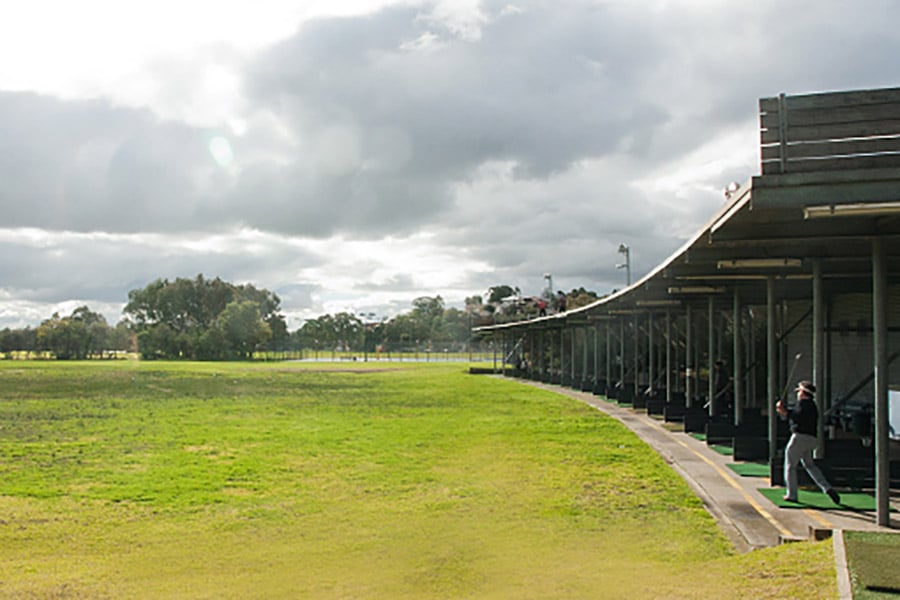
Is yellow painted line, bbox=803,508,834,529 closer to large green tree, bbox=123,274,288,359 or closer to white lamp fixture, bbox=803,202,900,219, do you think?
white lamp fixture, bbox=803,202,900,219

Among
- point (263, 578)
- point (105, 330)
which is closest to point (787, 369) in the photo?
point (263, 578)

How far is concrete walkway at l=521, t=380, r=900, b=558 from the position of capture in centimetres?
843

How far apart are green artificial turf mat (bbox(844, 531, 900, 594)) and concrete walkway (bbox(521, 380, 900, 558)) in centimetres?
37

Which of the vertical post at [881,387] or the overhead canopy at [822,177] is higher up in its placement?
the overhead canopy at [822,177]

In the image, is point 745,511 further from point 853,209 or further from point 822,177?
point 822,177

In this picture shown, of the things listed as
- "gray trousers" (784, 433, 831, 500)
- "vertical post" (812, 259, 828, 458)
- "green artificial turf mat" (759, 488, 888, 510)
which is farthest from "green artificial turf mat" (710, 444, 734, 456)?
"gray trousers" (784, 433, 831, 500)

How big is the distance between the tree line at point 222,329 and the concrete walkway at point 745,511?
146ft

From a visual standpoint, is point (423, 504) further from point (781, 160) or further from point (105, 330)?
point (105, 330)

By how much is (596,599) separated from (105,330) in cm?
11630

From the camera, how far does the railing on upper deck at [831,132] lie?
25.7ft

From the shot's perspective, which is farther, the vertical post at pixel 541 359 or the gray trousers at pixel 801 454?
the vertical post at pixel 541 359

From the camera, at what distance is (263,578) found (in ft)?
22.9

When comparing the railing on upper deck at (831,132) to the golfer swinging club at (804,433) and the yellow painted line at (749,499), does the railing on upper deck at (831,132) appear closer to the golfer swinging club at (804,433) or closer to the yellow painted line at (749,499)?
the golfer swinging club at (804,433)

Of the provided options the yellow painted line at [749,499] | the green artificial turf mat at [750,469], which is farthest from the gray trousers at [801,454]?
the green artificial turf mat at [750,469]
